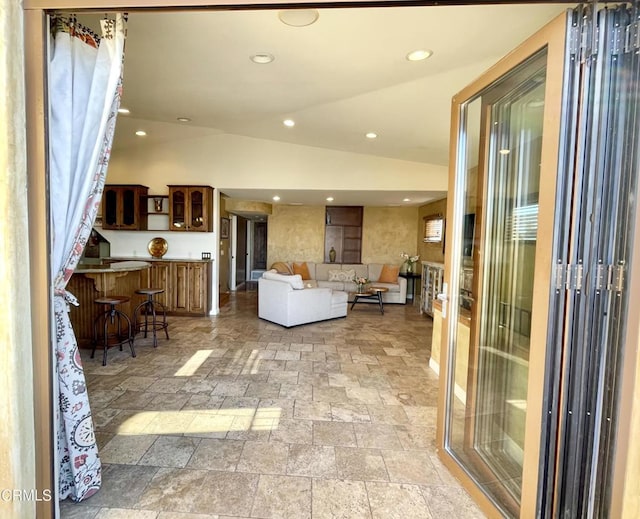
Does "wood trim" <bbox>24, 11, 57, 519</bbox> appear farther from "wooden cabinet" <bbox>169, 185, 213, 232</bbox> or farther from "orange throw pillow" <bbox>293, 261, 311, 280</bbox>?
"orange throw pillow" <bbox>293, 261, 311, 280</bbox>

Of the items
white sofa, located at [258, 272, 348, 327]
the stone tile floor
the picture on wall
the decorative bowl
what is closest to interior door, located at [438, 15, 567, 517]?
the stone tile floor

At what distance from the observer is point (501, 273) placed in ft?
6.49

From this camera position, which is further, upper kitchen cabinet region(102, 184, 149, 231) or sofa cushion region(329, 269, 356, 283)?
sofa cushion region(329, 269, 356, 283)

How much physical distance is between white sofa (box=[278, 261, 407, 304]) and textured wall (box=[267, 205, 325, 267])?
502mm

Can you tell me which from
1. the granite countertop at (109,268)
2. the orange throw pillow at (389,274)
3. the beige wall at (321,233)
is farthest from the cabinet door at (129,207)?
the orange throw pillow at (389,274)

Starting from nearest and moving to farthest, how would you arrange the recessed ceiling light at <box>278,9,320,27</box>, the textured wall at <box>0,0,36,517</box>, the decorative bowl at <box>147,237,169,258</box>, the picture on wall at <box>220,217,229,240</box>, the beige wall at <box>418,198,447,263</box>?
the textured wall at <box>0,0,36,517</box>
the recessed ceiling light at <box>278,9,320,27</box>
the decorative bowl at <box>147,237,169,258</box>
the beige wall at <box>418,198,447,263</box>
the picture on wall at <box>220,217,229,240</box>

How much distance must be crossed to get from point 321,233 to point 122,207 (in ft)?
15.3

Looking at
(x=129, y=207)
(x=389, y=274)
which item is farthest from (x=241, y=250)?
(x=389, y=274)

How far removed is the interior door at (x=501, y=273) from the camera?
1408 millimetres

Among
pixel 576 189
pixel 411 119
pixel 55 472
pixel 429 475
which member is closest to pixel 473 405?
pixel 429 475

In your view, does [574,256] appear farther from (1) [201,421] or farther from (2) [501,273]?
(1) [201,421]

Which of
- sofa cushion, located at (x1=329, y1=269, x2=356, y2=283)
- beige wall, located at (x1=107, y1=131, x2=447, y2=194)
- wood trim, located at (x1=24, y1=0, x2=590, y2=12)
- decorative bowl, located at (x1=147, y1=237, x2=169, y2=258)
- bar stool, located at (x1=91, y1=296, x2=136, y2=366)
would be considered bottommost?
bar stool, located at (x1=91, y1=296, x2=136, y2=366)

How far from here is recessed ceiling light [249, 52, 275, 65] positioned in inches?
99.8

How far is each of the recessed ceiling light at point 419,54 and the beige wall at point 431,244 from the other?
4.58 metres
